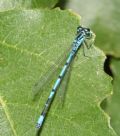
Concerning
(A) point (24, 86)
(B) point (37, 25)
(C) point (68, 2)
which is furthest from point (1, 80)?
(C) point (68, 2)

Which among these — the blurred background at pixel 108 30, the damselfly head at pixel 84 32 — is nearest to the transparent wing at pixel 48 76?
the damselfly head at pixel 84 32

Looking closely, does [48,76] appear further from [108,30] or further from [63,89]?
[108,30]

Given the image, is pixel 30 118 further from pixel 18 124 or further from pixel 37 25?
pixel 37 25

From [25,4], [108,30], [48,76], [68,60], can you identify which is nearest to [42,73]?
[48,76]

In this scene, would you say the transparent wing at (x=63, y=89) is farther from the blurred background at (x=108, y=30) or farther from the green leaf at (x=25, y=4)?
the blurred background at (x=108, y=30)

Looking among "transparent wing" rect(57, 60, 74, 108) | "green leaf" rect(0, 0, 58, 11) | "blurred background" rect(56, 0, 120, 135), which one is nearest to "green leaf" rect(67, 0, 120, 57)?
"blurred background" rect(56, 0, 120, 135)

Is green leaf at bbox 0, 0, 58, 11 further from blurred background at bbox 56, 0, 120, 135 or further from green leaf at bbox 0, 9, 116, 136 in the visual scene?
blurred background at bbox 56, 0, 120, 135
